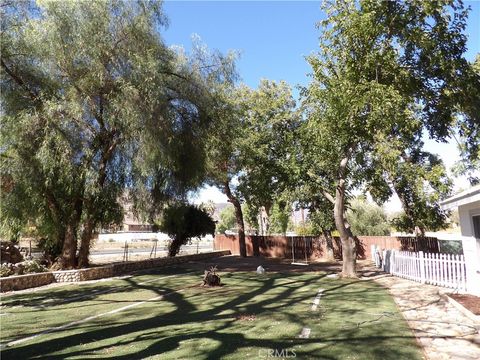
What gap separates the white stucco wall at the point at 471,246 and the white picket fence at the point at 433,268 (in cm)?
43

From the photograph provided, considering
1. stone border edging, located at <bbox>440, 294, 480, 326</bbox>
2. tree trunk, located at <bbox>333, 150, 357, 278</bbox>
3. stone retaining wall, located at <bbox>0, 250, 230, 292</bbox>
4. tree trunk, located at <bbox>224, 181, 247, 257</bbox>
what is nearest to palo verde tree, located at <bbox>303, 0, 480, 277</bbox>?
tree trunk, located at <bbox>333, 150, 357, 278</bbox>

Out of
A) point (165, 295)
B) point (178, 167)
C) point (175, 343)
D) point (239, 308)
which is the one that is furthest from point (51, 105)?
point (175, 343)

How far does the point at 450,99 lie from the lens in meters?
13.7

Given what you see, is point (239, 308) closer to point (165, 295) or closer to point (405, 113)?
point (165, 295)

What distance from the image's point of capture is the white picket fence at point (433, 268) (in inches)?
446

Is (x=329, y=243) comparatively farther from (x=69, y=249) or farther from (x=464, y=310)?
(x=464, y=310)

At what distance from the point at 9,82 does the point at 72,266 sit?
773cm

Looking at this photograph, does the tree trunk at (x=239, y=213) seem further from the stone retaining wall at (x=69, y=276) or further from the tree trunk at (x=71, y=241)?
the tree trunk at (x=71, y=241)

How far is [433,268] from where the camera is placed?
12641 millimetres

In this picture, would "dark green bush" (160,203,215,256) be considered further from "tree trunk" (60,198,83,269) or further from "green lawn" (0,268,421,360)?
"green lawn" (0,268,421,360)

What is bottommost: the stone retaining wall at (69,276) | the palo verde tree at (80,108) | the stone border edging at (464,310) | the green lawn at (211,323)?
the green lawn at (211,323)

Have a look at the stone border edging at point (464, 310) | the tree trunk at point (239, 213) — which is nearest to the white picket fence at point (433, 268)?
the stone border edging at point (464, 310)

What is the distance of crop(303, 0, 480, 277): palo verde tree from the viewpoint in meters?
12.7

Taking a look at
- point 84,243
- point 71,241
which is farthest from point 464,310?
point 71,241
